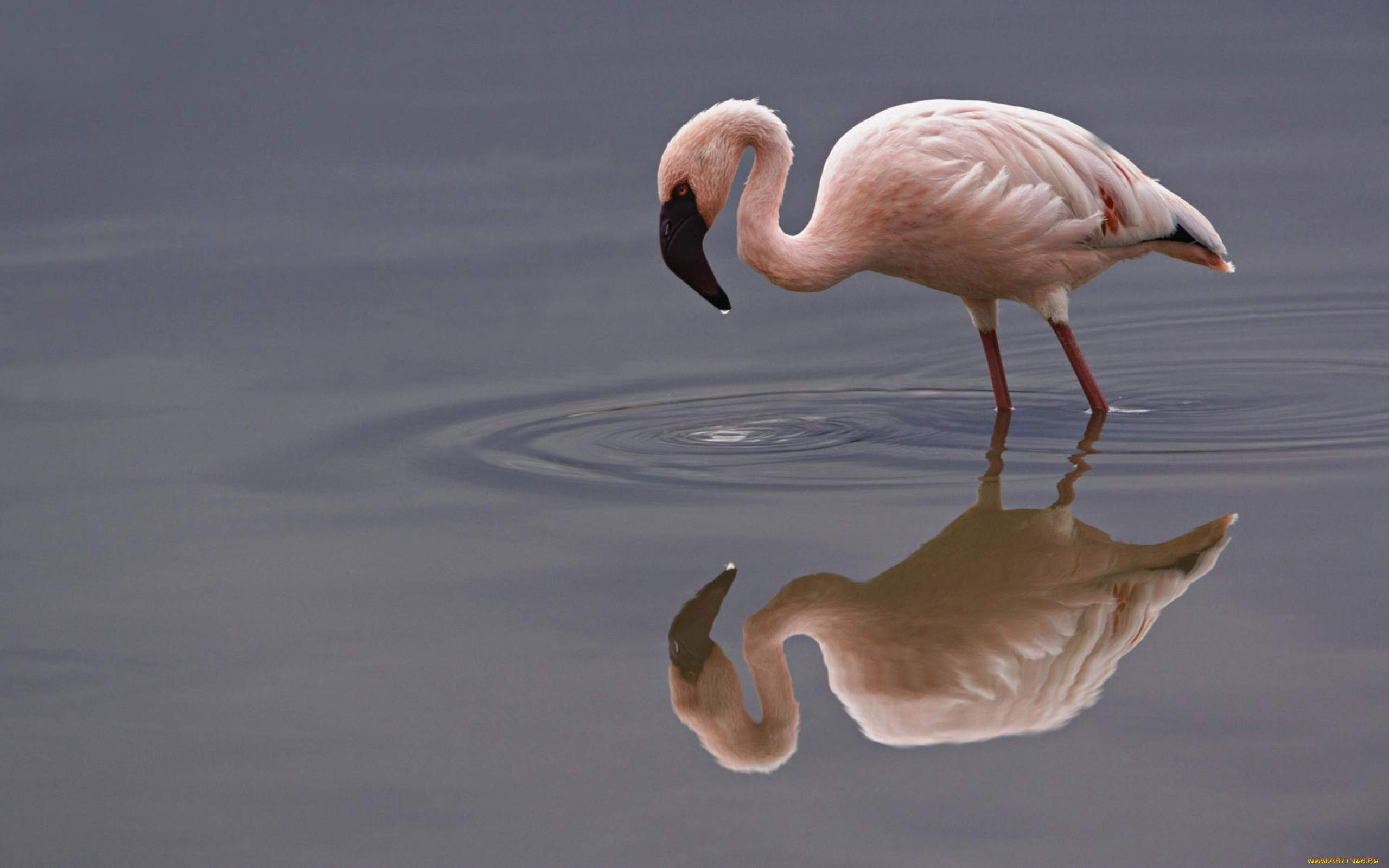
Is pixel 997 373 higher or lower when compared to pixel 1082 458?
higher

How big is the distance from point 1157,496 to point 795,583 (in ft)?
4.61

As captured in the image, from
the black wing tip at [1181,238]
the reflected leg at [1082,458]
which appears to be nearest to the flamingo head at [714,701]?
the reflected leg at [1082,458]

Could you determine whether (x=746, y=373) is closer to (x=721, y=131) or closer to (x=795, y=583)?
(x=721, y=131)

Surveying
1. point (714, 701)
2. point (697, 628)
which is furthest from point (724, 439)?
point (714, 701)

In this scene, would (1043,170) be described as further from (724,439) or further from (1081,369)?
(724,439)

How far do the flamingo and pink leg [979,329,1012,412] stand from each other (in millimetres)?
313

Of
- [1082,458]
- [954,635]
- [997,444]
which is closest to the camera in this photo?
[954,635]

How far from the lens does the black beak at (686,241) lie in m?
6.48

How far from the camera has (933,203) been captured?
267 inches

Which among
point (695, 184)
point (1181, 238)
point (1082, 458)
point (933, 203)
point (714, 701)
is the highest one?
point (695, 184)

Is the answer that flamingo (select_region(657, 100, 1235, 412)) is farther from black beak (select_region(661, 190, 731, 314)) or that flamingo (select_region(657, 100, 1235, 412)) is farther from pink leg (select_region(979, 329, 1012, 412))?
pink leg (select_region(979, 329, 1012, 412))

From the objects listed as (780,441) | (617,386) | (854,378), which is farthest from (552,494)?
(854,378)

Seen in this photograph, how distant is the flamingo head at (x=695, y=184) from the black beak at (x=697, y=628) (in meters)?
1.29

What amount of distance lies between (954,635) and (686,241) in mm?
1962
